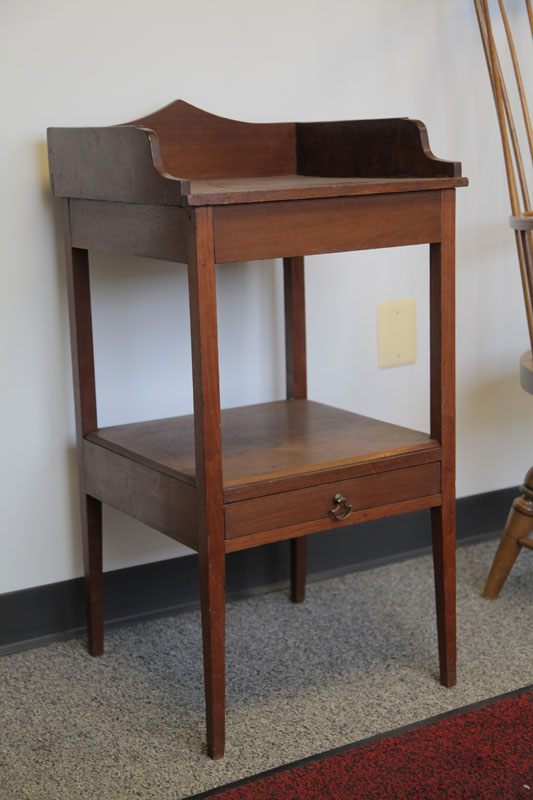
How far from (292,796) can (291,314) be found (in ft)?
2.54

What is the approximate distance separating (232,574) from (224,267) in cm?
53

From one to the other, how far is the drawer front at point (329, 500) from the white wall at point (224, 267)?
0.46 m

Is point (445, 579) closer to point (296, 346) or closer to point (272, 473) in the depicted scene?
point (272, 473)

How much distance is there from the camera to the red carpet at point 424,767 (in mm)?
1196

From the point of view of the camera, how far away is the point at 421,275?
1861mm

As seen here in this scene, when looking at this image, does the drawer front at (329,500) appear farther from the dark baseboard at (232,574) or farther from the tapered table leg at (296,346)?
the dark baseboard at (232,574)

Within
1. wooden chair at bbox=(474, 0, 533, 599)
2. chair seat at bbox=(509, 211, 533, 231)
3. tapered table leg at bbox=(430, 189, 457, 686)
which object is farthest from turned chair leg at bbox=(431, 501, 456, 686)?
chair seat at bbox=(509, 211, 533, 231)

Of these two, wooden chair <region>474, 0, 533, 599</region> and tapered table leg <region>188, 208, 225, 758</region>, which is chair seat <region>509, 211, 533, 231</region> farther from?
tapered table leg <region>188, 208, 225, 758</region>

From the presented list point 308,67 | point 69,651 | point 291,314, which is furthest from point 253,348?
point 69,651

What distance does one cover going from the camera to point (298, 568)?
5.66 feet

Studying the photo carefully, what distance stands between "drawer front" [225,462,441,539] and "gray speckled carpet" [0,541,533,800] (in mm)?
285

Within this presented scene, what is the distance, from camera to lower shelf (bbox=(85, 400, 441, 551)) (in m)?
1.25

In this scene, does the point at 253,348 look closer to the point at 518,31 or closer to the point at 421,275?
the point at 421,275

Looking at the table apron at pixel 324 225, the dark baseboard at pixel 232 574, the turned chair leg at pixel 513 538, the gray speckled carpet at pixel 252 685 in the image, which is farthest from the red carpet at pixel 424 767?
the table apron at pixel 324 225
